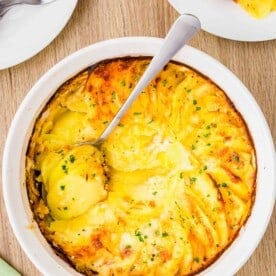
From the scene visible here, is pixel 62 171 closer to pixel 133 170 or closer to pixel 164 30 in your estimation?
pixel 133 170

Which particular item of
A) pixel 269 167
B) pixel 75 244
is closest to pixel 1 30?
pixel 75 244

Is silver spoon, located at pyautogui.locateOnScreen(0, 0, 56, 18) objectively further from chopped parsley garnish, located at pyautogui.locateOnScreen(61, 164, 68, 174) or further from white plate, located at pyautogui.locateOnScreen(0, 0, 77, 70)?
chopped parsley garnish, located at pyautogui.locateOnScreen(61, 164, 68, 174)

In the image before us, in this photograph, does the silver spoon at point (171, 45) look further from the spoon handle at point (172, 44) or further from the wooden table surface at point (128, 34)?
the wooden table surface at point (128, 34)

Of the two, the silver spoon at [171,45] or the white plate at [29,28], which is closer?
the silver spoon at [171,45]

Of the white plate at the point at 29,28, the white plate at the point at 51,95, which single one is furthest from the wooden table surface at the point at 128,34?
the white plate at the point at 51,95

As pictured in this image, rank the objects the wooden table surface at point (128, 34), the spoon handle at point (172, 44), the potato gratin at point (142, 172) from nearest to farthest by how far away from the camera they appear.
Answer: the spoon handle at point (172, 44), the potato gratin at point (142, 172), the wooden table surface at point (128, 34)

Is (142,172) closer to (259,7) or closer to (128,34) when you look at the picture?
(128,34)

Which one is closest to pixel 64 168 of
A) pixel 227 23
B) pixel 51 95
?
pixel 51 95
